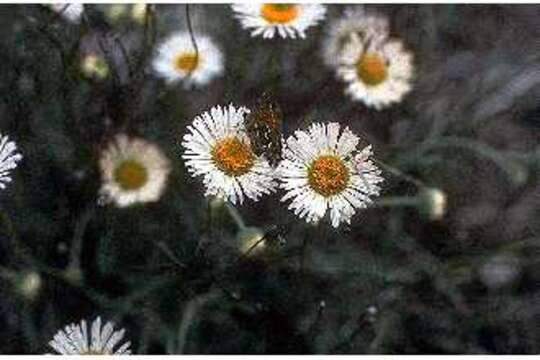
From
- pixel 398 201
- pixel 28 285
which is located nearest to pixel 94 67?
pixel 28 285

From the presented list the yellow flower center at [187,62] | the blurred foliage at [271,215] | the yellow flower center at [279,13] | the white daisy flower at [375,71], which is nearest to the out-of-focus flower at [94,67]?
the blurred foliage at [271,215]

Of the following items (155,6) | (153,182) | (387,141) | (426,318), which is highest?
(155,6)

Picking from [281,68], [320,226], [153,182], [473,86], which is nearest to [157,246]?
[153,182]

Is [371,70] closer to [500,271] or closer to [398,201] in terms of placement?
[398,201]

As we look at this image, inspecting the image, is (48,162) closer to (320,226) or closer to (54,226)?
(54,226)

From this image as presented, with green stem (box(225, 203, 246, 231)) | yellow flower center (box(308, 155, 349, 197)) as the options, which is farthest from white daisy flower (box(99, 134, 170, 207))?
yellow flower center (box(308, 155, 349, 197))

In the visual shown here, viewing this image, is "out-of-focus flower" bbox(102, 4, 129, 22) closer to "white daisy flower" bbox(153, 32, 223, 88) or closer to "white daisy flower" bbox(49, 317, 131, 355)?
"white daisy flower" bbox(153, 32, 223, 88)
